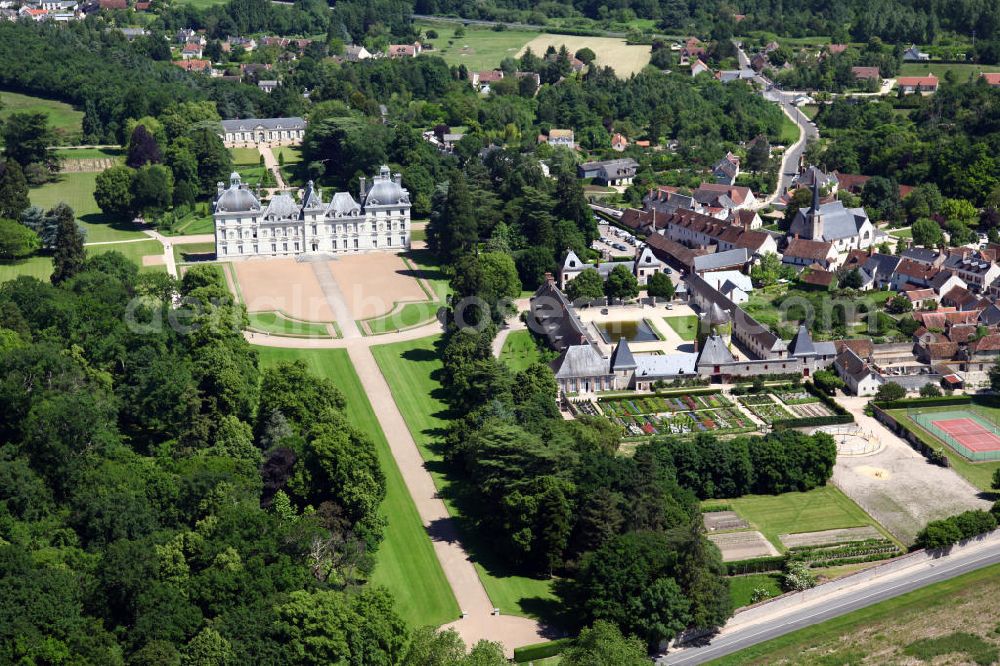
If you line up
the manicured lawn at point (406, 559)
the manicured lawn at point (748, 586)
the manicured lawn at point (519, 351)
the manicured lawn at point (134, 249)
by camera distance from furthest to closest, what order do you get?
the manicured lawn at point (134, 249)
the manicured lawn at point (519, 351)
the manicured lawn at point (748, 586)
the manicured lawn at point (406, 559)

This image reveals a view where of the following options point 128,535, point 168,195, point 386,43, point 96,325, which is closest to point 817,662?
point 128,535

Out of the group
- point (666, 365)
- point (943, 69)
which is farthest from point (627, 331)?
point (943, 69)

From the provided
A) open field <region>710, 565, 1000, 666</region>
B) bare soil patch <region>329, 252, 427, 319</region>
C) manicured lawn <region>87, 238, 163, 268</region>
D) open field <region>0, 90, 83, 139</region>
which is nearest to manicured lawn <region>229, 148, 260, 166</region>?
open field <region>0, 90, 83, 139</region>

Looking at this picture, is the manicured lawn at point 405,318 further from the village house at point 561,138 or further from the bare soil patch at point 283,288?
the village house at point 561,138

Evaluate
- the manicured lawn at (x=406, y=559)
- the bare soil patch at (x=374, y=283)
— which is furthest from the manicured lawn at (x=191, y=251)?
the manicured lawn at (x=406, y=559)

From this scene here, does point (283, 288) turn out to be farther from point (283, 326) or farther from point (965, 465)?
point (965, 465)

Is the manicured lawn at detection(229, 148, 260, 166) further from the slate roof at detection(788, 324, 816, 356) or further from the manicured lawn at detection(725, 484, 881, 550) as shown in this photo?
the manicured lawn at detection(725, 484, 881, 550)

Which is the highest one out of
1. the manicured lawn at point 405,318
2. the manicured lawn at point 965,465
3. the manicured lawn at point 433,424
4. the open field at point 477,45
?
the open field at point 477,45
